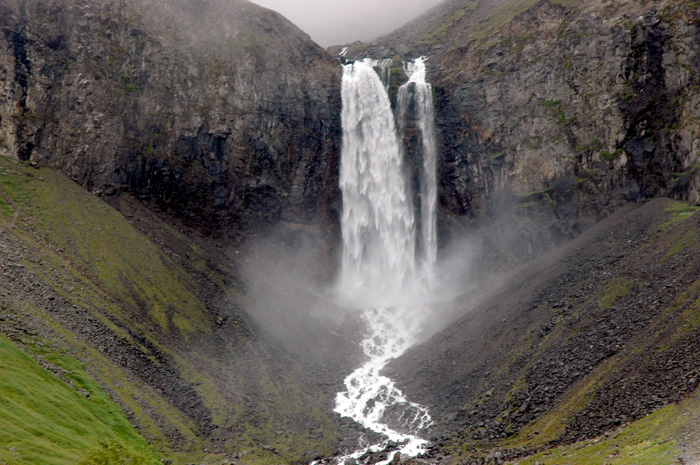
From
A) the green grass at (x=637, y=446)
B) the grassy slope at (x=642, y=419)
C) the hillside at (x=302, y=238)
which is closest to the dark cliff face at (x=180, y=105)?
the hillside at (x=302, y=238)

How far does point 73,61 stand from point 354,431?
5862 centimetres

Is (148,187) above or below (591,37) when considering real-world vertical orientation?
below

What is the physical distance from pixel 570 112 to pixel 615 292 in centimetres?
3250

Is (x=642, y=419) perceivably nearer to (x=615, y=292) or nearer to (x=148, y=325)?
(x=615, y=292)

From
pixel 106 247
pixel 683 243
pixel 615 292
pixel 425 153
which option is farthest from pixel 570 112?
pixel 106 247

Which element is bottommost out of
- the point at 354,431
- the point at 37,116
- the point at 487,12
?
the point at 354,431

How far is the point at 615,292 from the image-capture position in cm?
4547

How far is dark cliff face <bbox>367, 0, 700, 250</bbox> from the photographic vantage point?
61.1m

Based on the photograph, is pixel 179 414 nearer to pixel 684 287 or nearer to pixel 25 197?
pixel 25 197

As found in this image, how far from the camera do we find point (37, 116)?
6450 cm

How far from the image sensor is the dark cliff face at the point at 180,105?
65562 millimetres

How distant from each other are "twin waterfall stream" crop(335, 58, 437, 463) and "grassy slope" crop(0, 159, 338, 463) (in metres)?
19.7

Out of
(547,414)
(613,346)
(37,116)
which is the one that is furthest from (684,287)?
(37,116)

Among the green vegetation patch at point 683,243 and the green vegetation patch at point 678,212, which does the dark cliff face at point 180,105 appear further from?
the green vegetation patch at point 683,243
